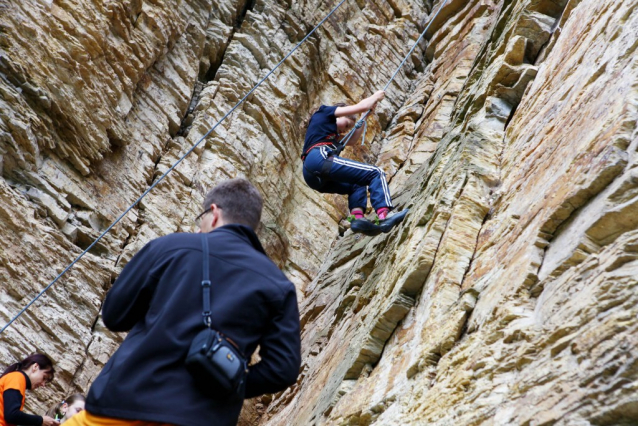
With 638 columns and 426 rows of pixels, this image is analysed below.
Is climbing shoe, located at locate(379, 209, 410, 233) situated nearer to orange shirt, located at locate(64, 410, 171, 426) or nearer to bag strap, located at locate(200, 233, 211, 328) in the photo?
bag strap, located at locate(200, 233, 211, 328)

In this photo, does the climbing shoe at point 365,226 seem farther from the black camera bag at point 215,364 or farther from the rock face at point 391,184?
the black camera bag at point 215,364

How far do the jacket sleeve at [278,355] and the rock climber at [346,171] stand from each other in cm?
423

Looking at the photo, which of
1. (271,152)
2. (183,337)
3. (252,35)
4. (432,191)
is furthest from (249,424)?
(252,35)

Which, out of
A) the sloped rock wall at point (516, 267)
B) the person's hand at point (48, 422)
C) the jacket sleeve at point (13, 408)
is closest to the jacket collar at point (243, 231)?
the sloped rock wall at point (516, 267)

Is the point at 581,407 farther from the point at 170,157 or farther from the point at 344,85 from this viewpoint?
the point at 344,85

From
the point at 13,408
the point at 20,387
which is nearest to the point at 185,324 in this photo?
the point at 13,408

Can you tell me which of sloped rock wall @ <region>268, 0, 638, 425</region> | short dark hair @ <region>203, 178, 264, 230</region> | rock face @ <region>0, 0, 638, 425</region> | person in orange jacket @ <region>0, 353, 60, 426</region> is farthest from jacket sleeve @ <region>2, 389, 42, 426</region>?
short dark hair @ <region>203, 178, 264, 230</region>

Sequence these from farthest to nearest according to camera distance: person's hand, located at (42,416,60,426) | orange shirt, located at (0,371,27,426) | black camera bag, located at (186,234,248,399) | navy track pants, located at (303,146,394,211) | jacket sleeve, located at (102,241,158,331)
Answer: navy track pants, located at (303,146,394,211)
person's hand, located at (42,416,60,426)
orange shirt, located at (0,371,27,426)
jacket sleeve, located at (102,241,158,331)
black camera bag, located at (186,234,248,399)

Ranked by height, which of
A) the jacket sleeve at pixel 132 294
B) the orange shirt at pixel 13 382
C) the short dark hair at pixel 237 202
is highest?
the short dark hair at pixel 237 202

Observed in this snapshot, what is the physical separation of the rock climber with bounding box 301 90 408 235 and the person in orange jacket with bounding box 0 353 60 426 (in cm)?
353

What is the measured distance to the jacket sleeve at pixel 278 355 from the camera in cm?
301

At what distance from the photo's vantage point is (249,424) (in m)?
8.64

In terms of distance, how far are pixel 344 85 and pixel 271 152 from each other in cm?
341

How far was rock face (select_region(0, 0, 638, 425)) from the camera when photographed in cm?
326
